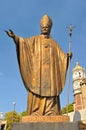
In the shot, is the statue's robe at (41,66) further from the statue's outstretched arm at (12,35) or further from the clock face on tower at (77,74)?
the clock face on tower at (77,74)

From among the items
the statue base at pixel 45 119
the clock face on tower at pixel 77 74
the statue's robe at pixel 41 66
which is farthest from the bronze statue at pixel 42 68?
the clock face on tower at pixel 77 74

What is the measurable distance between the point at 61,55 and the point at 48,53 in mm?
518

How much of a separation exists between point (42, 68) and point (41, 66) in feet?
0.27

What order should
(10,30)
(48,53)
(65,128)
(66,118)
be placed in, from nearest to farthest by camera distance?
1. (65,128)
2. (66,118)
3. (10,30)
4. (48,53)

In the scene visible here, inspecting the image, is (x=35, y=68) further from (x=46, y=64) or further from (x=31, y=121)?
(x=31, y=121)

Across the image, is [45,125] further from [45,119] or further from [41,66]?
[41,66]

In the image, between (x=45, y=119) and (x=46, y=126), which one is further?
(x=45, y=119)

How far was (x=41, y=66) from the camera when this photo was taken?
28.9ft

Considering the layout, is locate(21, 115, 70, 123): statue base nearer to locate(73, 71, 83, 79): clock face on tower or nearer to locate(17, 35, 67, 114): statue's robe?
locate(17, 35, 67, 114): statue's robe

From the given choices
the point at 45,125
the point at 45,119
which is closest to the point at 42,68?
the point at 45,119

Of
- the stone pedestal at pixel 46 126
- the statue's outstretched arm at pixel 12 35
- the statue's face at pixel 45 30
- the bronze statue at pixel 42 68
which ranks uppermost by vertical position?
the statue's face at pixel 45 30

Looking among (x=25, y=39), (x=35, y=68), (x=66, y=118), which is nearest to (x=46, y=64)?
(x=35, y=68)

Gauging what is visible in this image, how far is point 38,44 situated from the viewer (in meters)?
9.24

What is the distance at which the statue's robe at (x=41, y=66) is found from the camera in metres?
8.48
